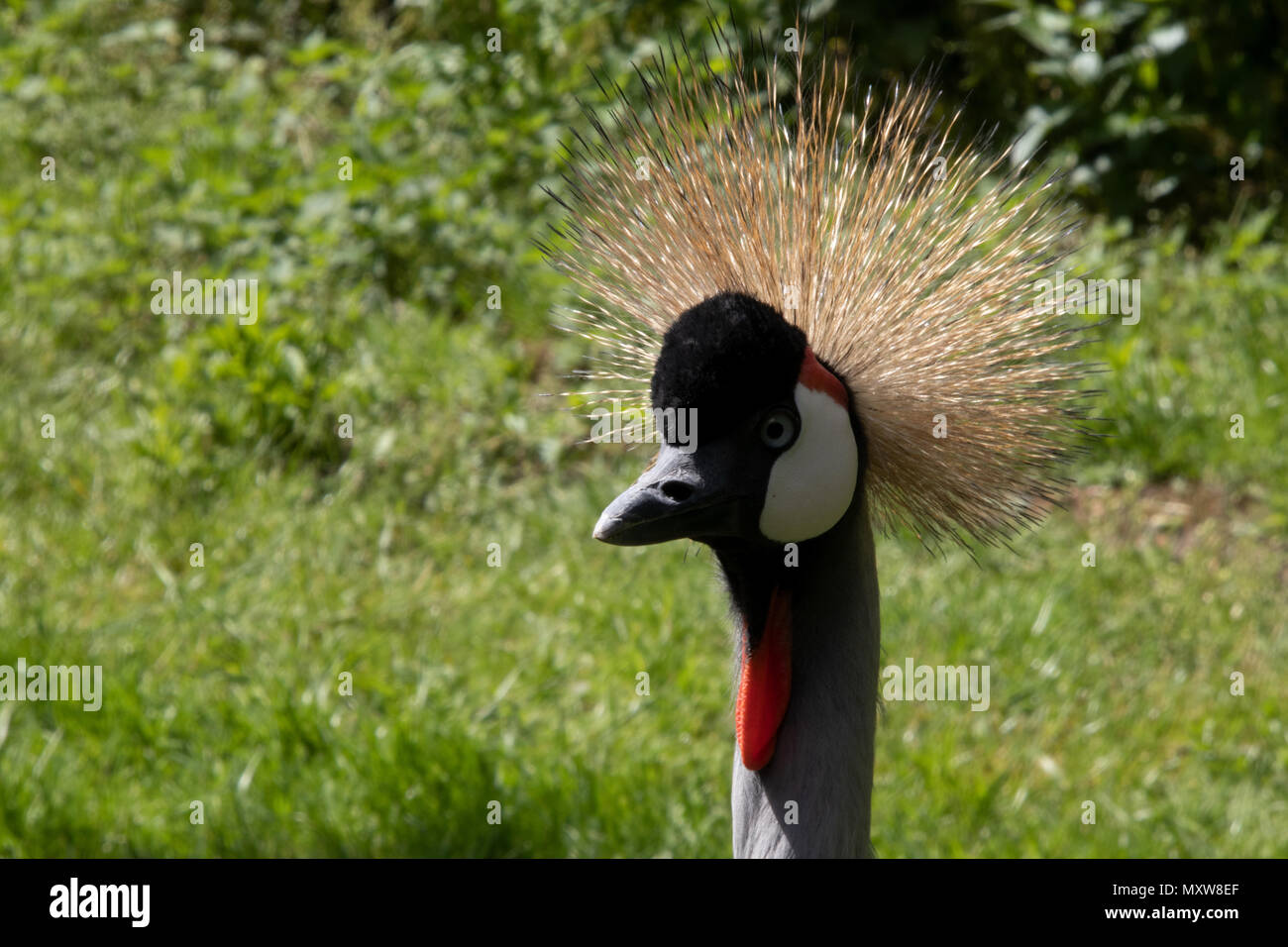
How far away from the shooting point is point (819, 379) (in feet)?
5.67

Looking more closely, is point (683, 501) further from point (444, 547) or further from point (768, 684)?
point (444, 547)

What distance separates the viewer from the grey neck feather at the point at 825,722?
5.84 feet

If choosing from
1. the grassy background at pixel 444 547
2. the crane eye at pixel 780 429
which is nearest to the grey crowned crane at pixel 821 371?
the crane eye at pixel 780 429

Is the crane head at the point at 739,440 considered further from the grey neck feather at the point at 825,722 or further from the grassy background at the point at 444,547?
the grassy background at the point at 444,547

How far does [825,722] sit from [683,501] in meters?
0.36

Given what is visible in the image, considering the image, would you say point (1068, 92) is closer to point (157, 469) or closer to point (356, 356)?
point (356, 356)

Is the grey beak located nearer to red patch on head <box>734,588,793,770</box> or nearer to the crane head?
the crane head

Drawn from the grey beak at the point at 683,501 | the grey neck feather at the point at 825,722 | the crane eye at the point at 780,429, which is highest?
the crane eye at the point at 780,429

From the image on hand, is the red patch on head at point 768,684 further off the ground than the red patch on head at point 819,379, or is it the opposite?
the red patch on head at point 819,379

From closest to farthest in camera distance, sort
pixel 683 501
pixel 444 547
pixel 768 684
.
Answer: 1. pixel 683 501
2. pixel 768 684
3. pixel 444 547

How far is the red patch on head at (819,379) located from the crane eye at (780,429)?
46 millimetres

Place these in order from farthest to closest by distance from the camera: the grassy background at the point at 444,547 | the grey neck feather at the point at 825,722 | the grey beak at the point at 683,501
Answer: the grassy background at the point at 444,547, the grey neck feather at the point at 825,722, the grey beak at the point at 683,501

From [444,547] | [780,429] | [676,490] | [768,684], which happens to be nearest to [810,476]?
[780,429]
